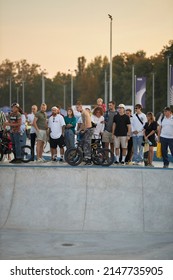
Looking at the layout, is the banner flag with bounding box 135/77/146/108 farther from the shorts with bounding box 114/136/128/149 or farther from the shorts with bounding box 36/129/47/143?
the shorts with bounding box 114/136/128/149

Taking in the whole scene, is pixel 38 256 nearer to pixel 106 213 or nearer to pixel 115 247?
pixel 115 247

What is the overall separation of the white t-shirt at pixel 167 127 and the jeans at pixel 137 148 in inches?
42.5

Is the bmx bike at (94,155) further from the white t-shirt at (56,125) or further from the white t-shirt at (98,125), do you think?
the white t-shirt at (56,125)

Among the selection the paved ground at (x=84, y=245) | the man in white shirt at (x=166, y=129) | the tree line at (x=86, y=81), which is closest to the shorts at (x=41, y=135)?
the man in white shirt at (x=166, y=129)

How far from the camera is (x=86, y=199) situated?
47.1 feet

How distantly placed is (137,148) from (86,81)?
134 metres

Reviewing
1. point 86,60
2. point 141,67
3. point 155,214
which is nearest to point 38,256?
point 155,214

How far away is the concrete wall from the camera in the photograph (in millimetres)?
13883

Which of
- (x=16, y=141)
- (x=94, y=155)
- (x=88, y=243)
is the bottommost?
(x=88, y=243)

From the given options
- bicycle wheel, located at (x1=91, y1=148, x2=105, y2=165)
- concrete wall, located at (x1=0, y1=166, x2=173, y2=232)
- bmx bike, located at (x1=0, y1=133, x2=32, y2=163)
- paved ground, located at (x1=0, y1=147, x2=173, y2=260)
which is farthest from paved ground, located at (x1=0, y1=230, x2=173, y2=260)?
bmx bike, located at (x1=0, y1=133, x2=32, y2=163)

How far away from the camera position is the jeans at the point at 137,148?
62.0ft

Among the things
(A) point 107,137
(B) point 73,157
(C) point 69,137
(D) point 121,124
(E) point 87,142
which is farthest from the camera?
(C) point 69,137

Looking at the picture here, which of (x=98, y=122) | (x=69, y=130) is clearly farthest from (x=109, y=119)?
(x=69, y=130)

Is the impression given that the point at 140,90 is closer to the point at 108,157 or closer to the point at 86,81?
the point at 108,157
